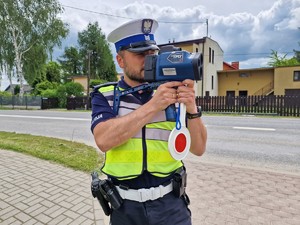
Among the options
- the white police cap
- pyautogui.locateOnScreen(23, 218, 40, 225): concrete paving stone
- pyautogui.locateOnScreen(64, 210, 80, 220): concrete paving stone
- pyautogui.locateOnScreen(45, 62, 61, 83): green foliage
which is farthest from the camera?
pyautogui.locateOnScreen(45, 62, 61, 83): green foliage

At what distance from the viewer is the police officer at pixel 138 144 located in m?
1.35

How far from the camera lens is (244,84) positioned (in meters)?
31.4

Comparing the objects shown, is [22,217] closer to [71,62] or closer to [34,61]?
[34,61]

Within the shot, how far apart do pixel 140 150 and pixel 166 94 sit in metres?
0.39

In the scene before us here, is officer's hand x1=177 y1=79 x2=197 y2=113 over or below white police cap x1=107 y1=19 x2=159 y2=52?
below

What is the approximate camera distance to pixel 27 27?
87.3 ft

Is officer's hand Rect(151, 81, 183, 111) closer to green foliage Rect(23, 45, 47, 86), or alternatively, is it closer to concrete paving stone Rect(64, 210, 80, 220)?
concrete paving stone Rect(64, 210, 80, 220)

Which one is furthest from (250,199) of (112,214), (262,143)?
(262,143)

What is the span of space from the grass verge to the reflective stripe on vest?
11.0 ft

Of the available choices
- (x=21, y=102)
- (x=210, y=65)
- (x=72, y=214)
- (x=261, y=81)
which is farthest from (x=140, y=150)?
(x=21, y=102)

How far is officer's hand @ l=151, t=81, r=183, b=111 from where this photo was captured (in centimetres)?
114

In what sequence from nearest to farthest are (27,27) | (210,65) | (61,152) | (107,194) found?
1. (107,194)
2. (61,152)
3. (27,27)
4. (210,65)

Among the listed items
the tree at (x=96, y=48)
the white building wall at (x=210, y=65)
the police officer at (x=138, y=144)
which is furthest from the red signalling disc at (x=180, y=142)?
the tree at (x=96, y=48)

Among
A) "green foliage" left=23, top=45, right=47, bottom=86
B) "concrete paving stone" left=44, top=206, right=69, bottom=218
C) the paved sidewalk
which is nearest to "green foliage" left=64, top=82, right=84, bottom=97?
"green foliage" left=23, top=45, right=47, bottom=86
